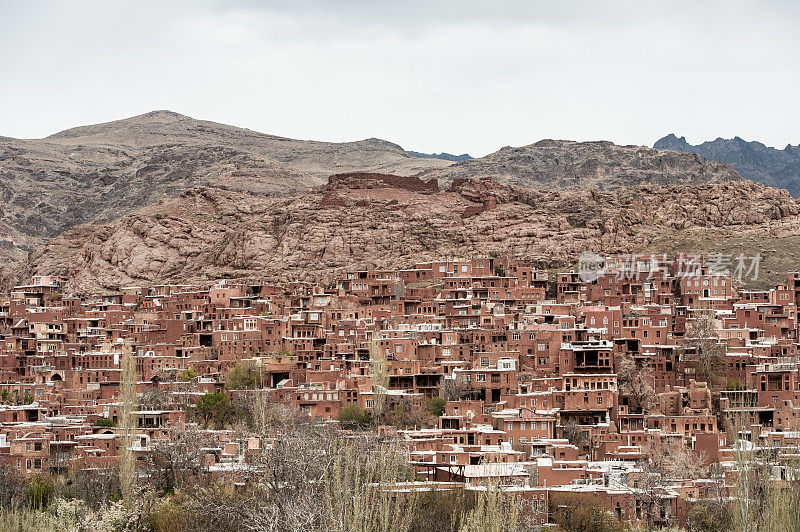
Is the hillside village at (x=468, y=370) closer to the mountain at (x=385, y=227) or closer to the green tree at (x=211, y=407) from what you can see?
the green tree at (x=211, y=407)

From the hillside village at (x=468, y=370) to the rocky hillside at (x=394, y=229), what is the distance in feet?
21.8

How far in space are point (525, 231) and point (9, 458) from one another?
4133 cm

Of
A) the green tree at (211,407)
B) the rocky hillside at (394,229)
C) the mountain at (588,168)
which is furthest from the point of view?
the mountain at (588,168)

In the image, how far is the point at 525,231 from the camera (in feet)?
288

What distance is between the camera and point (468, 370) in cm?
6169

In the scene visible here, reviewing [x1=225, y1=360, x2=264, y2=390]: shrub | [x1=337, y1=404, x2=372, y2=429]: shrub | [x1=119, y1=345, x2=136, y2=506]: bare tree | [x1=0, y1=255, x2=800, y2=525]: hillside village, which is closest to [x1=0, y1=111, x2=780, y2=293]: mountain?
[x1=0, y1=255, x2=800, y2=525]: hillside village

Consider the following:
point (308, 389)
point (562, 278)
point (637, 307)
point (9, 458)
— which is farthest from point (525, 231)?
point (9, 458)

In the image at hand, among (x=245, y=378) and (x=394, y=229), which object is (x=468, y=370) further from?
(x=394, y=229)

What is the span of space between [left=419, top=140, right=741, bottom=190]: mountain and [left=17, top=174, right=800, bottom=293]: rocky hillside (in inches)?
1107

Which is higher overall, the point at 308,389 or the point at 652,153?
the point at 652,153

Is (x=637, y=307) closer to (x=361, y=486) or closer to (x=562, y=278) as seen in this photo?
(x=562, y=278)

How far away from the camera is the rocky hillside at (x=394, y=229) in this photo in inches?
3413

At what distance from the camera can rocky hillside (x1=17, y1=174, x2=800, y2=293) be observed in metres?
86.7

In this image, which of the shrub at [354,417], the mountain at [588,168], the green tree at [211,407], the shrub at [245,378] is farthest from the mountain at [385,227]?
the shrub at [354,417]
